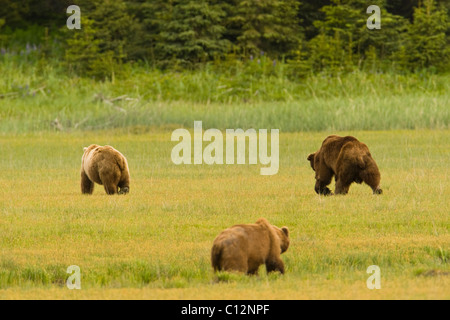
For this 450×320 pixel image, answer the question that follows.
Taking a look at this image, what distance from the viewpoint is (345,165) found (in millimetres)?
12422

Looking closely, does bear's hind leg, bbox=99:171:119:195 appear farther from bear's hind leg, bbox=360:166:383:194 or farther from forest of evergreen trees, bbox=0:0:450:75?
forest of evergreen trees, bbox=0:0:450:75

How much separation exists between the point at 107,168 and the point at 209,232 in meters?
2.99

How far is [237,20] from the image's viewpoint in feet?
131

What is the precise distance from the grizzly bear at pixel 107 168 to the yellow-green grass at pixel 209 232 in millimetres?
249

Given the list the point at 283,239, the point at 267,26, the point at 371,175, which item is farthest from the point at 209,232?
the point at 267,26

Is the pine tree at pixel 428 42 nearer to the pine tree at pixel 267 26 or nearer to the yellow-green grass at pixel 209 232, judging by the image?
the pine tree at pixel 267 26

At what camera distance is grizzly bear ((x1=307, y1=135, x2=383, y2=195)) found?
12359 mm

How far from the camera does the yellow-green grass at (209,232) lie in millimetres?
7633

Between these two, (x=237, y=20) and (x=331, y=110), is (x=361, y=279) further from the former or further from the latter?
(x=237, y=20)

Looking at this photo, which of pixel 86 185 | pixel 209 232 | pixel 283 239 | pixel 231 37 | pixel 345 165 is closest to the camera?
pixel 283 239

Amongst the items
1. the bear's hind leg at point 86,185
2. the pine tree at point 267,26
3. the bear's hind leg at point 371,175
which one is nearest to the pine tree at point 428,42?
the pine tree at point 267,26

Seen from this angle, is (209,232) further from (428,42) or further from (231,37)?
(231,37)

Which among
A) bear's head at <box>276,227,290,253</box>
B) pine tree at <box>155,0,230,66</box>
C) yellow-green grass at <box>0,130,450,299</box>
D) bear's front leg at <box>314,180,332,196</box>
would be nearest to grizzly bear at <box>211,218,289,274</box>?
yellow-green grass at <box>0,130,450,299</box>

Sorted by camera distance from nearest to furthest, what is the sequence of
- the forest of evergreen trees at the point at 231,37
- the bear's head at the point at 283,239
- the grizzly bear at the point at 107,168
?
the bear's head at the point at 283,239 → the grizzly bear at the point at 107,168 → the forest of evergreen trees at the point at 231,37
